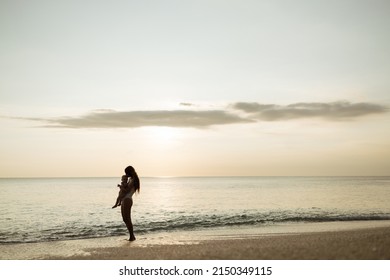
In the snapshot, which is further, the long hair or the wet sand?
the long hair

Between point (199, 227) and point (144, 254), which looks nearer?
point (144, 254)

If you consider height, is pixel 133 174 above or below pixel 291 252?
above

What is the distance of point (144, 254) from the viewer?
999cm

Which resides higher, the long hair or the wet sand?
the long hair

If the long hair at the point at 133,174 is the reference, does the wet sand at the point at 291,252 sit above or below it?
below

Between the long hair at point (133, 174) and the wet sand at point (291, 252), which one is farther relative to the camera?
the long hair at point (133, 174)

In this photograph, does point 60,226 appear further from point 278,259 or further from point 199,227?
point 278,259

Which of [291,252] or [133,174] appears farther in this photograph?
[133,174]
